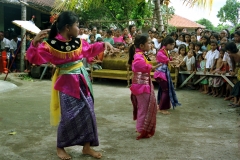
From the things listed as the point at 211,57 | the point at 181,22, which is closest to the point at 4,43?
the point at 211,57

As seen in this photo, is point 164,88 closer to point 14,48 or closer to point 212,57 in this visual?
point 212,57

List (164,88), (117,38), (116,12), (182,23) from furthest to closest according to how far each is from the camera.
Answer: (182,23) → (116,12) → (117,38) → (164,88)

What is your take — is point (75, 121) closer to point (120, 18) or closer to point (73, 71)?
point (73, 71)

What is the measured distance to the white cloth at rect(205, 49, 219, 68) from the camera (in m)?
7.95

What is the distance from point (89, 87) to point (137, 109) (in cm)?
124

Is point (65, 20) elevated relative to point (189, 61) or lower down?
elevated

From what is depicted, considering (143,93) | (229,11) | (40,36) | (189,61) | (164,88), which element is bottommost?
(164,88)

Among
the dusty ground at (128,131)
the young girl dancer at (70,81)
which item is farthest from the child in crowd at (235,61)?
the young girl dancer at (70,81)

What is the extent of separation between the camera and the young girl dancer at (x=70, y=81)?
11.4 ft

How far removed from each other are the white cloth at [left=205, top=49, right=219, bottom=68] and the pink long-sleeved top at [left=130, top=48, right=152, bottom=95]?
4037 mm

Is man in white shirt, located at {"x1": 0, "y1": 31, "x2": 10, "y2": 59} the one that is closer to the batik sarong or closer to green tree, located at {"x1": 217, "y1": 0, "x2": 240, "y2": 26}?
the batik sarong

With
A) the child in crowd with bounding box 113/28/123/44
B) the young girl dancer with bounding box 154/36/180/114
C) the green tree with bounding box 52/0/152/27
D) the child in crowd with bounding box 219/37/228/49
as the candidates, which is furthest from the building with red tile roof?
the young girl dancer with bounding box 154/36/180/114

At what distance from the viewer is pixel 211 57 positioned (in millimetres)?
8047

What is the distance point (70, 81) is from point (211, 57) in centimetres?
540
